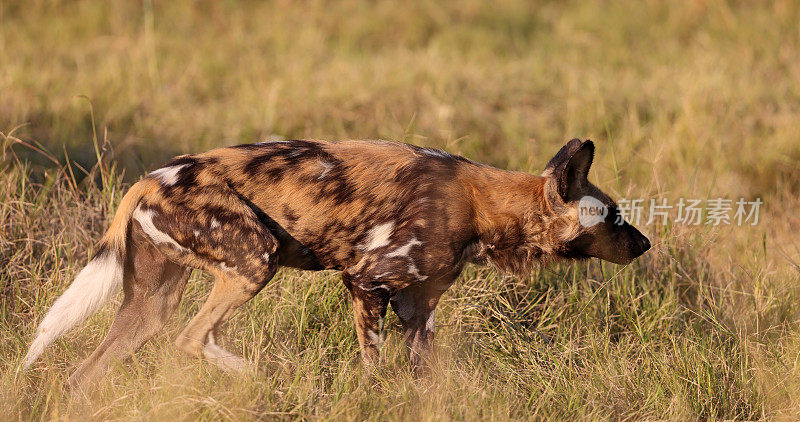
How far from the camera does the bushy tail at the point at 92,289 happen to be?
304 cm

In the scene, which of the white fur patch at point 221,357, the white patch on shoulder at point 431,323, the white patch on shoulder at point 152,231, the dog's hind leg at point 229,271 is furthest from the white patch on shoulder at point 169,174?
the white patch on shoulder at point 431,323

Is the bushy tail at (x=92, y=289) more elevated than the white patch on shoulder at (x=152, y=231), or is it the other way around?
the white patch on shoulder at (x=152, y=231)

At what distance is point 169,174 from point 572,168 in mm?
1470

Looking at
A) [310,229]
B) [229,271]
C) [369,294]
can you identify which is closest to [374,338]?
[369,294]

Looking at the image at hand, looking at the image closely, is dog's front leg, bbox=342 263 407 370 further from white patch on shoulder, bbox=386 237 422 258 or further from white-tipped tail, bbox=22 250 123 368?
white-tipped tail, bbox=22 250 123 368

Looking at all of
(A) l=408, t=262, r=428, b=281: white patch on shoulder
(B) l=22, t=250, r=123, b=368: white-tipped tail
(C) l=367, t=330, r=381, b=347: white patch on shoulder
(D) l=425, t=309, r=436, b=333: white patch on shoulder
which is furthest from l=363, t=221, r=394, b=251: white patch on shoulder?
(B) l=22, t=250, r=123, b=368: white-tipped tail

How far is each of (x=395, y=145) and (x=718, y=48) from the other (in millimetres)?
5179

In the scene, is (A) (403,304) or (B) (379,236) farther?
(A) (403,304)

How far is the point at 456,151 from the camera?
481 cm

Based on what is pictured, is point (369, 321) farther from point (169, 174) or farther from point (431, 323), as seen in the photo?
point (169, 174)

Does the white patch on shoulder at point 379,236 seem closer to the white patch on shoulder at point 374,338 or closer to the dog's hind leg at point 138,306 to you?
the white patch on shoulder at point 374,338

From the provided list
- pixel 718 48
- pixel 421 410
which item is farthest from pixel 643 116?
pixel 421 410

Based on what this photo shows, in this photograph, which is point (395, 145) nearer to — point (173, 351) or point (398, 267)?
point (398, 267)

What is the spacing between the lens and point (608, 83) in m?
6.59
